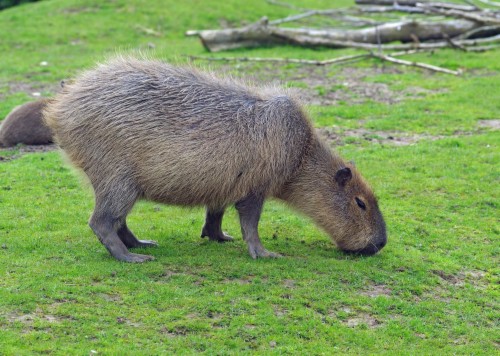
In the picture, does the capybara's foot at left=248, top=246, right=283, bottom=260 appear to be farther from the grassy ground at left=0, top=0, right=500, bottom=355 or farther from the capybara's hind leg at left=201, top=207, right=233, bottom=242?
the capybara's hind leg at left=201, top=207, right=233, bottom=242

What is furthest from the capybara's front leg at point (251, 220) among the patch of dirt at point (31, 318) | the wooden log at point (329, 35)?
the wooden log at point (329, 35)

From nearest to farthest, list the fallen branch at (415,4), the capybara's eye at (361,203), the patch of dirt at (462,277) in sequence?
the patch of dirt at (462,277), the capybara's eye at (361,203), the fallen branch at (415,4)

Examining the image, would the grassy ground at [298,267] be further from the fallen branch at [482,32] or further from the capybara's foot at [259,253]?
the fallen branch at [482,32]

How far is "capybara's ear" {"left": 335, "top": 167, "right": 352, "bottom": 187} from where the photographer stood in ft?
22.0

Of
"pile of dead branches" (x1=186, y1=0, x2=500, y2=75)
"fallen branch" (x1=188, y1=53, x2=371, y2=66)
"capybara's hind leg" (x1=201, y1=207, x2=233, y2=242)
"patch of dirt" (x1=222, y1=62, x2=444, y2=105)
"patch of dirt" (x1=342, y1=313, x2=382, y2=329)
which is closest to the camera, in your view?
"patch of dirt" (x1=342, y1=313, x2=382, y2=329)

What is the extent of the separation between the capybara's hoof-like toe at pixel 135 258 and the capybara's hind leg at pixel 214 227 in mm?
775

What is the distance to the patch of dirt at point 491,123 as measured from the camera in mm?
10852

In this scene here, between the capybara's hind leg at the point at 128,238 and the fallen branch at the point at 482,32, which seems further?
the fallen branch at the point at 482,32

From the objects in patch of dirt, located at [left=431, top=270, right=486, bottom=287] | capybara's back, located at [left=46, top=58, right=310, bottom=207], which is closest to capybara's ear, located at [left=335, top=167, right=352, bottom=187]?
capybara's back, located at [left=46, top=58, right=310, bottom=207]

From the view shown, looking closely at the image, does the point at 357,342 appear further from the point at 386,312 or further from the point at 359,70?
the point at 359,70

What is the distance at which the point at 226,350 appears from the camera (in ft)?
16.2

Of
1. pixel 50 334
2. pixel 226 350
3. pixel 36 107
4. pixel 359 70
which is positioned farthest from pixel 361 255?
pixel 359 70

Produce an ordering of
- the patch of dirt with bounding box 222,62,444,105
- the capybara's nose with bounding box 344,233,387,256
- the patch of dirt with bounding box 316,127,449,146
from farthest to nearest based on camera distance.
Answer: the patch of dirt with bounding box 222,62,444,105 → the patch of dirt with bounding box 316,127,449,146 → the capybara's nose with bounding box 344,233,387,256

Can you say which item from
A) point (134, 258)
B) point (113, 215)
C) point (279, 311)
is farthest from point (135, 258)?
point (279, 311)
